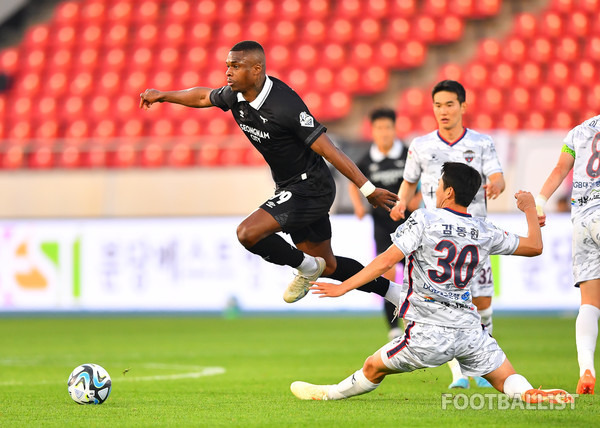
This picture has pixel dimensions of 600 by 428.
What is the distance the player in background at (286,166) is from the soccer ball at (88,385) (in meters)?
1.23

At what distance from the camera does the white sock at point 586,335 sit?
6.11 meters

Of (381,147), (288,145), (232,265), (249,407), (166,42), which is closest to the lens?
(249,407)

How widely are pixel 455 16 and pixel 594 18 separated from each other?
2703mm

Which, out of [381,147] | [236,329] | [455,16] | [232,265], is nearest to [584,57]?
[455,16]

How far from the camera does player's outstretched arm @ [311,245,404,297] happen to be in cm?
492

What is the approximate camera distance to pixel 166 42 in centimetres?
2088

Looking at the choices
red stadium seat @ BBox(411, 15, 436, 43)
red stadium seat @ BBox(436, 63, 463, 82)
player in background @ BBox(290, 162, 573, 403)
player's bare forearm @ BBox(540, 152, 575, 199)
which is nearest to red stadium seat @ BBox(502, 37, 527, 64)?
red stadium seat @ BBox(436, 63, 463, 82)

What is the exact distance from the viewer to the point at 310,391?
5820 mm

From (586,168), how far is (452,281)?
1700 millimetres

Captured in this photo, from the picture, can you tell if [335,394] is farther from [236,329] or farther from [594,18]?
[594,18]

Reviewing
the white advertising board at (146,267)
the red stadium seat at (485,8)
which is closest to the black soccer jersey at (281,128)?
the white advertising board at (146,267)

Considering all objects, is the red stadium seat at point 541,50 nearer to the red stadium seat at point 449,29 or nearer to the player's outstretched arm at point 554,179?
the red stadium seat at point 449,29

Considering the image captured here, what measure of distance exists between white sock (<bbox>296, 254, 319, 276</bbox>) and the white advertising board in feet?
26.1

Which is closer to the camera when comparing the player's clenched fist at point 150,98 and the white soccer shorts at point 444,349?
the white soccer shorts at point 444,349
